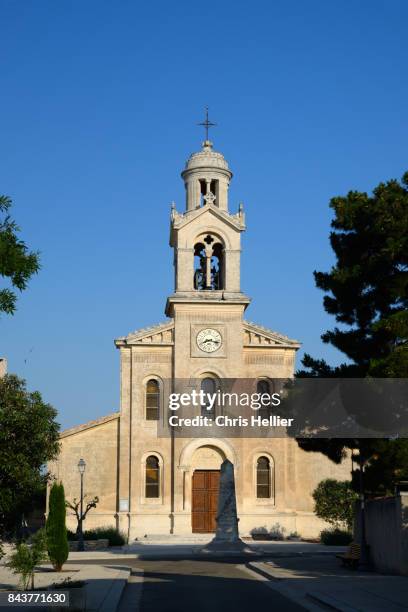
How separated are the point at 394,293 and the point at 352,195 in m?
4.05

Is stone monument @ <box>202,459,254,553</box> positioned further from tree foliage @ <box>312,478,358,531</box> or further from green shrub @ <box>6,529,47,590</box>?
green shrub @ <box>6,529,47,590</box>

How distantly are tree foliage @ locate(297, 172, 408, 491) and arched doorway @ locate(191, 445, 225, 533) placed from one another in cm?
1622

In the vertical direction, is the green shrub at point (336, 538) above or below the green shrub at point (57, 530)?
below

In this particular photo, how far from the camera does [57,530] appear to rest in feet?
88.0

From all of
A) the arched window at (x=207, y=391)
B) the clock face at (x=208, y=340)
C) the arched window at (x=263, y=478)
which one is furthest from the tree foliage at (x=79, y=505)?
the clock face at (x=208, y=340)

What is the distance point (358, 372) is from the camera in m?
27.3

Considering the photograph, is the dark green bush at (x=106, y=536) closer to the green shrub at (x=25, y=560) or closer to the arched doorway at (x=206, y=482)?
the arched doorway at (x=206, y=482)

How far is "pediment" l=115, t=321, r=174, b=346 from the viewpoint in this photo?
45.3 m

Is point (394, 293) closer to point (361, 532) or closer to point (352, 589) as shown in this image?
point (361, 532)

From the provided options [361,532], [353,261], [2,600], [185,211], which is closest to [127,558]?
[361,532]

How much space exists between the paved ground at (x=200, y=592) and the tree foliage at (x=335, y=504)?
688 inches

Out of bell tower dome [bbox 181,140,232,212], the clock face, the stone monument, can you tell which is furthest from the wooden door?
bell tower dome [bbox 181,140,232,212]

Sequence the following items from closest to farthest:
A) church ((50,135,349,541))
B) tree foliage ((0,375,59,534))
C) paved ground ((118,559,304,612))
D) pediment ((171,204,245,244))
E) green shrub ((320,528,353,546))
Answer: paved ground ((118,559,304,612)), tree foliage ((0,375,59,534)), green shrub ((320,528,353,546)), church ((50,135,349,541)), pediment ((171,204,245,244))

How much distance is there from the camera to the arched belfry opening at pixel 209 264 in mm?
46531
